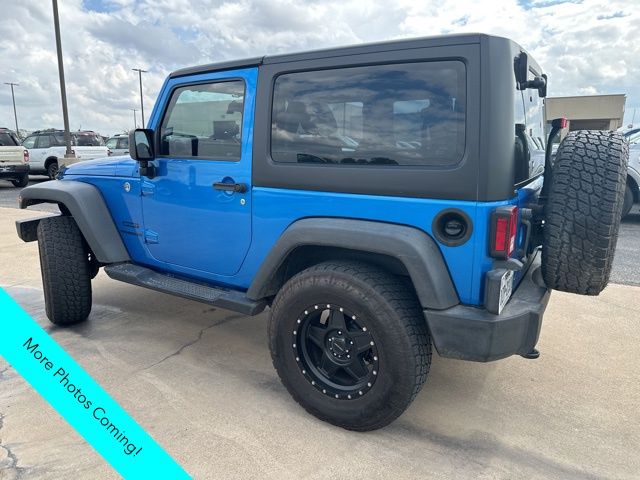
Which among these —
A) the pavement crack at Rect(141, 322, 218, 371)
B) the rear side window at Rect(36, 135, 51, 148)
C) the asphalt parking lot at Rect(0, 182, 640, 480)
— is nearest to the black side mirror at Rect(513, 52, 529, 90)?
the asphalt parking lot at Rect(0, 182, 640, 480)

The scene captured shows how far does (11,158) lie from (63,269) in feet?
42.7

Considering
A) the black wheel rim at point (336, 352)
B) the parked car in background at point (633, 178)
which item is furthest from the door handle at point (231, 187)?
the parked car in background at point (633, 178)

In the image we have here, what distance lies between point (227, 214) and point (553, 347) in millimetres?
2562

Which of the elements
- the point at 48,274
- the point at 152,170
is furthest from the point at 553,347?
the point at 48,274

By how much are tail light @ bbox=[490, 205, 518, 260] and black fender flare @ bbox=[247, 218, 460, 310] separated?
0.80ft

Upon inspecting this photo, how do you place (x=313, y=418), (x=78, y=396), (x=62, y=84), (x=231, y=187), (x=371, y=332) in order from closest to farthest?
(x=78, y=396) < (x=371, y=332) < (x=313, y=418) < (x=231, y=187) < (x=62, y=84)

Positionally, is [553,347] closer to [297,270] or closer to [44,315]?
[297,270]

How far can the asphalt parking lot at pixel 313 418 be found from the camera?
2141 millimetres

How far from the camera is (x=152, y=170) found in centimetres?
317

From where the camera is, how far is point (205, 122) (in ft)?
9.91

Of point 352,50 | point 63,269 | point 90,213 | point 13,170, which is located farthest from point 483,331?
point 13,170

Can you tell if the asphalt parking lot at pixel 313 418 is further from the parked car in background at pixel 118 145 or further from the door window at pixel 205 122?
the parked car in background at pixel 118 145

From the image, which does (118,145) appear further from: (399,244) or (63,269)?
(399,244)

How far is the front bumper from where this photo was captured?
44.8ft
